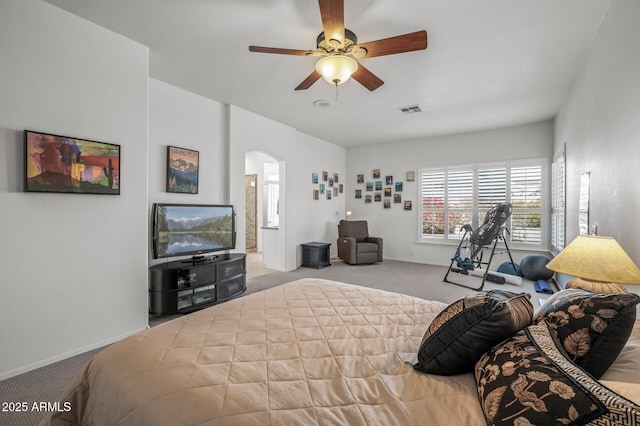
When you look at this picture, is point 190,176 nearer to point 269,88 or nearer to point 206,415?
point 269,88

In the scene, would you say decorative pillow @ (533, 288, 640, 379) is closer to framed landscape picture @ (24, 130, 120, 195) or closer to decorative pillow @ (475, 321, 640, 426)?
decorative pillow @ (475, 321, 640, 426)

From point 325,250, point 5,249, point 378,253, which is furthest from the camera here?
point 378,253

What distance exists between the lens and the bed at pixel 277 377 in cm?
90

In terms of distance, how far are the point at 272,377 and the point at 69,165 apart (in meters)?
2.55

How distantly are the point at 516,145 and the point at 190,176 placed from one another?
5.79 meters

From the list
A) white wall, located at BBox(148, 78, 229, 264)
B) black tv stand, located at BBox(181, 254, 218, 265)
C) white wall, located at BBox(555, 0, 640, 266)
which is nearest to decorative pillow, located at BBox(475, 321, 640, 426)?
white wall, located at BBox(555, 0, 640, 266)

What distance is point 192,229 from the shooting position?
3.71 meters

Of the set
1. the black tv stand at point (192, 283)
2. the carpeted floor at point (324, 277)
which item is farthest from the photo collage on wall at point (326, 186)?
the black tv stand at point (192, 283)

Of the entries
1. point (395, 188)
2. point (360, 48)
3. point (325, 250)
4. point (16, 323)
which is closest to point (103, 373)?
point (16, 323)

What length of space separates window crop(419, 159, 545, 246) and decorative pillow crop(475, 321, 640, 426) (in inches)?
216

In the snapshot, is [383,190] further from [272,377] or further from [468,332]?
[272,377]

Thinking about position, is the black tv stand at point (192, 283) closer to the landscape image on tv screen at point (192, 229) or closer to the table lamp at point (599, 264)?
the landscape image on tv screen at point (192, 229)

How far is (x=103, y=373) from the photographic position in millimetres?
1196

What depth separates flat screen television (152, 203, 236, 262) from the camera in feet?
11.2
